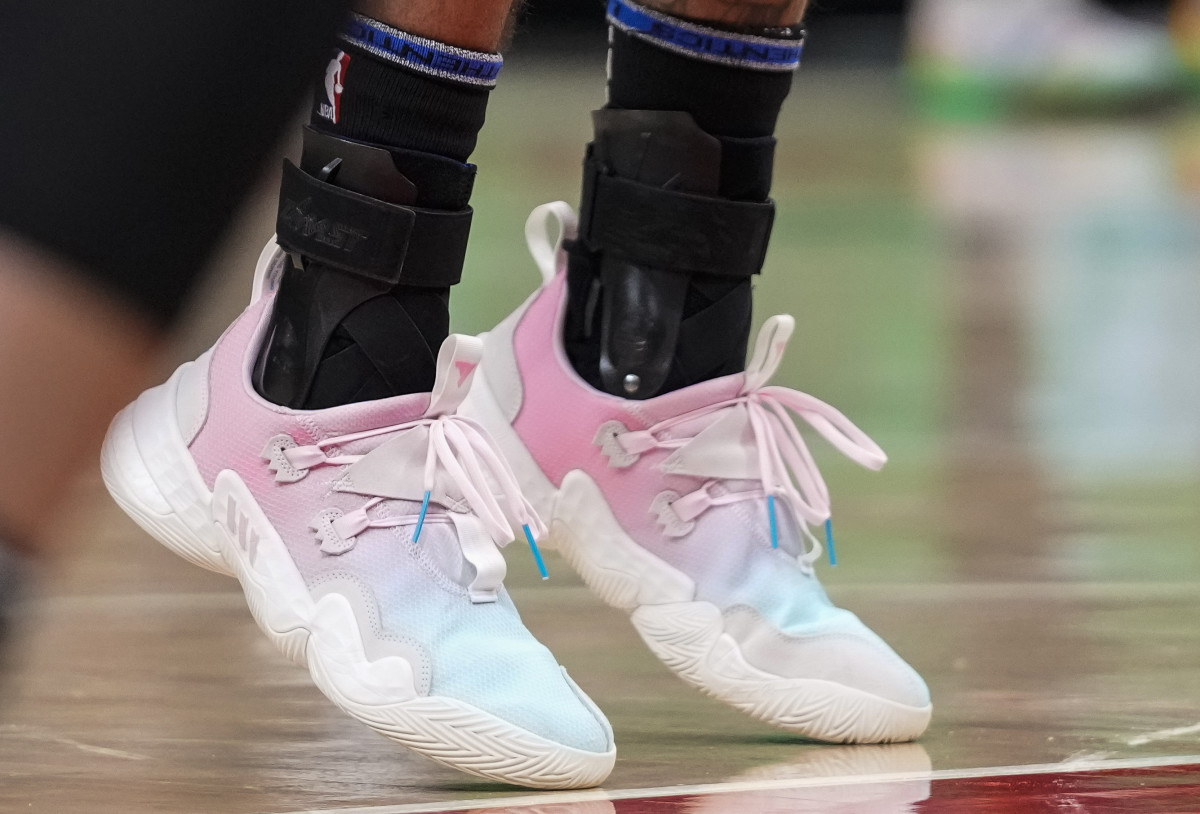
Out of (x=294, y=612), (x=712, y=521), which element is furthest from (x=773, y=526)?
(x=294, y=612)

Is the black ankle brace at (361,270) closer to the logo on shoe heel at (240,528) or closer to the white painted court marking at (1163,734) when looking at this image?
the logo on shoe heel at (240,528)

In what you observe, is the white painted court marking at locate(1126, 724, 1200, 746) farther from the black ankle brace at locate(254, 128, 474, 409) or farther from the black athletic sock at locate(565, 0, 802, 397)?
the black ankle brace at locate(254, 128, 474, 409)

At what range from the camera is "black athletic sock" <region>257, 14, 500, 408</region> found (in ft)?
2.76

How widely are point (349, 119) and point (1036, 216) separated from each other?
4.27 metres

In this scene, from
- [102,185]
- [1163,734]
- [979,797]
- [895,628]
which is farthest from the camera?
[895,628]

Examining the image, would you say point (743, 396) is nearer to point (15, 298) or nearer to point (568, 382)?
point (568, 382)

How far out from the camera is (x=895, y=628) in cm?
122

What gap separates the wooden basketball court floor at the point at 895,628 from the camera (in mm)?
826

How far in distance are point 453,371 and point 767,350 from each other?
0.84ft

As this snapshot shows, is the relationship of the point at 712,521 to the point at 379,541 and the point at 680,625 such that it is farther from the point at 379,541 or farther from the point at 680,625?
the point at 379,541

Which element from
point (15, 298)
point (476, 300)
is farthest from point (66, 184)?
point (476, 300)

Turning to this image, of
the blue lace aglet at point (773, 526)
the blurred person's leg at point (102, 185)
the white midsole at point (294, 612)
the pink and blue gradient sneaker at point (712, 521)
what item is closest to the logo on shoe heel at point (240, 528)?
the white midsole at point (294, 612)

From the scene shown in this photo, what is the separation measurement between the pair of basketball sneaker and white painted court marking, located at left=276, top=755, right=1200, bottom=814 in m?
0.01

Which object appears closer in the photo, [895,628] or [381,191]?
[381,191]
